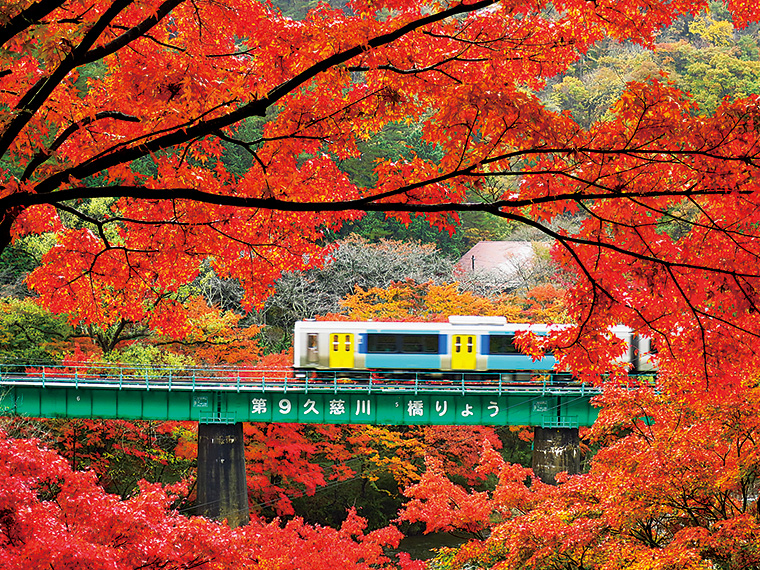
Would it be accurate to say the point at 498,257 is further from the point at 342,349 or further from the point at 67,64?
the point at 67,64

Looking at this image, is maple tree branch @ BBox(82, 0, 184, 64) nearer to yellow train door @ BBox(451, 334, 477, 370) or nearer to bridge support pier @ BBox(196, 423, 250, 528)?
bridge support pier @ BBox(196, 423, 250, 528)

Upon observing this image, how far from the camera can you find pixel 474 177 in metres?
4.39

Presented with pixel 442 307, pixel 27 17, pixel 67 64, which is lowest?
pixel 442 307

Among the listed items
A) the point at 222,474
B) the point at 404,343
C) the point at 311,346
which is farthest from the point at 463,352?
the point at 222,474

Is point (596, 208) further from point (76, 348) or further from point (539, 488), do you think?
point (76, 348)

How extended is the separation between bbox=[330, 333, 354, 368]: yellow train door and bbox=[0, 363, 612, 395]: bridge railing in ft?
1.55

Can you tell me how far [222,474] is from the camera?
1955 cm

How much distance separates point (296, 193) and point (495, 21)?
1978 mm

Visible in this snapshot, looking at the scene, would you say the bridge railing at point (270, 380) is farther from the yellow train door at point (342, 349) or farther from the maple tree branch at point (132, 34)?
the maple tree branch at point (132, 34)

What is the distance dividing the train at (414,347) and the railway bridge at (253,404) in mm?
683

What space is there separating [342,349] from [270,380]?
247cm

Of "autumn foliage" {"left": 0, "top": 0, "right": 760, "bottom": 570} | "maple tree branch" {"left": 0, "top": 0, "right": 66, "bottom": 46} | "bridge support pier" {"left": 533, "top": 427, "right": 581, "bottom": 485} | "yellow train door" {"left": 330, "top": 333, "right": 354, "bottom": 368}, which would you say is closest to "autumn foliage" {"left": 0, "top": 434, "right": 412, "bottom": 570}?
"autumn foliage" {"left": 0, "top": 0, "right": 760, "bottom": 570}

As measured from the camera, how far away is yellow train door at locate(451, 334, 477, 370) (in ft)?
72.9

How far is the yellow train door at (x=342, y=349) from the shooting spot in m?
22.0
